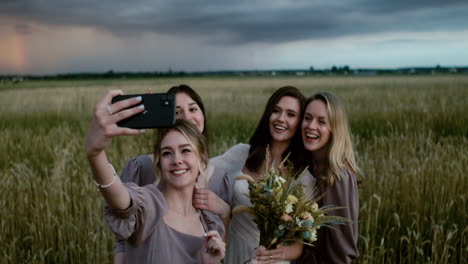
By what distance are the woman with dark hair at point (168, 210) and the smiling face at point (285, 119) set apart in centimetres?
65

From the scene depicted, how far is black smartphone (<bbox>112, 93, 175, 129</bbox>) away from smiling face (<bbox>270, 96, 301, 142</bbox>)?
119 cm

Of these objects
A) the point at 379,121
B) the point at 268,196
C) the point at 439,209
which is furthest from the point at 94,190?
the point at 379,121

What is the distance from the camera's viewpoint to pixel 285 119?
246cm

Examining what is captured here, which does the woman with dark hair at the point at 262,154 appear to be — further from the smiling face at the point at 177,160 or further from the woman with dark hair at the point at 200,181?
the smiling face at the point at 177,160

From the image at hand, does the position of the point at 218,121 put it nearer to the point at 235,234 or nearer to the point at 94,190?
the point at 94,190

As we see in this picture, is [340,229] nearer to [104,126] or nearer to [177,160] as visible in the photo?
[177,160]

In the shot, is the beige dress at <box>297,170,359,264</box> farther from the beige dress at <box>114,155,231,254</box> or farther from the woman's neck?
the woman's neck

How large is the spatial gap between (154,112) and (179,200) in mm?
633

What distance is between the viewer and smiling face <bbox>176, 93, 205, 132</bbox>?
251 centimetres

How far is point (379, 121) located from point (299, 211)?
6851mm

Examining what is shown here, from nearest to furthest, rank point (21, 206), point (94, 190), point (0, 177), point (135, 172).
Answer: point (135, 172) → point (21, 206) → point (94, 190) → point (0, 177)

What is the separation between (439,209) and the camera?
334cm

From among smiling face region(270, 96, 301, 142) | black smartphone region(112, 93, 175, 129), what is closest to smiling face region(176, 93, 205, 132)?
smiling face region(270, 96, 301, 142)

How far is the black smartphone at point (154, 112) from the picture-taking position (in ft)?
4.31
